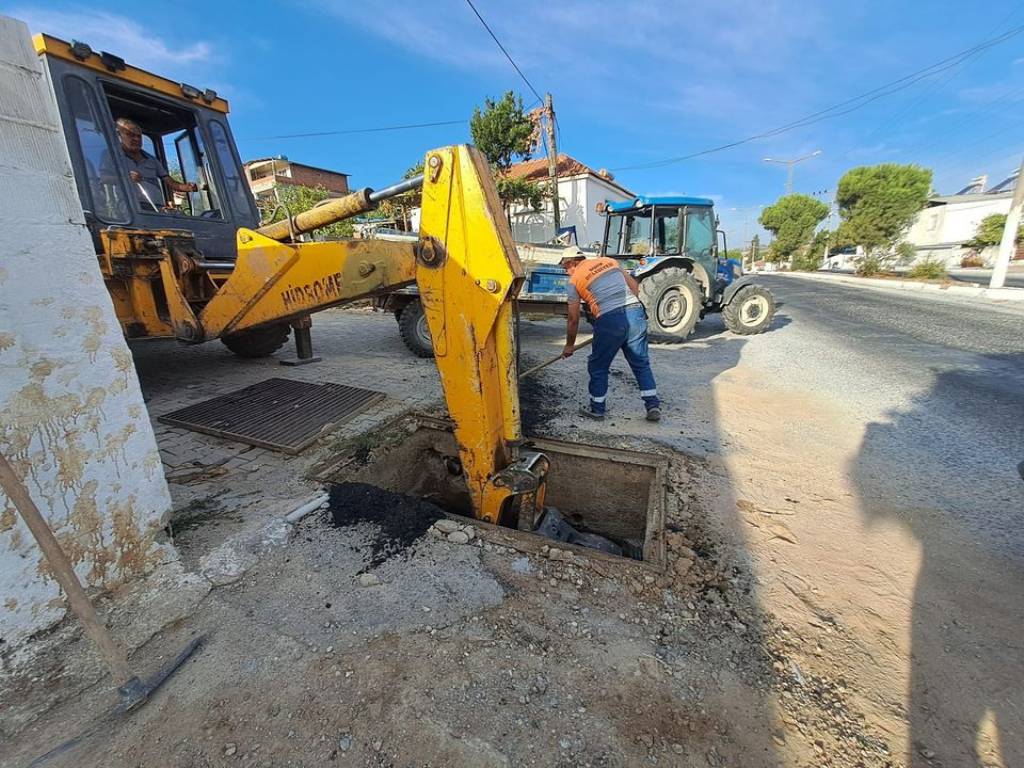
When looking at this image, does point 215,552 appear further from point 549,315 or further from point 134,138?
point 549,315

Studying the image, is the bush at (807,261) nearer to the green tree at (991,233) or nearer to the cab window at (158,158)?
the green tree at (991,233)

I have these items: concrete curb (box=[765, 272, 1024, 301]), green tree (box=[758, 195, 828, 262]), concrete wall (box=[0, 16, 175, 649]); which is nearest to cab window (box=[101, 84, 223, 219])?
concrete wall (box=[0, 16, 175, 649])

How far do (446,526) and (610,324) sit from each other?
8.06 ft

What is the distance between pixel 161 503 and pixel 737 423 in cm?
401

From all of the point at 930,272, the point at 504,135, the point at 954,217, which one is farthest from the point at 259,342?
the point at 954,217

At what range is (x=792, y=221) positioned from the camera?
127ft

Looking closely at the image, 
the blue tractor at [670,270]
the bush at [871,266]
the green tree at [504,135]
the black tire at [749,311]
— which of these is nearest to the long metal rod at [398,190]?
the blue tractor at [670,270]

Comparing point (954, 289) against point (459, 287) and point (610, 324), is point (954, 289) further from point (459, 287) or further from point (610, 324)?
point (459, 287)

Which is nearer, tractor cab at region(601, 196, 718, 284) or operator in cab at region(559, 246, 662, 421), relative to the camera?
operator in cab at region(559, 246, 662, 421)

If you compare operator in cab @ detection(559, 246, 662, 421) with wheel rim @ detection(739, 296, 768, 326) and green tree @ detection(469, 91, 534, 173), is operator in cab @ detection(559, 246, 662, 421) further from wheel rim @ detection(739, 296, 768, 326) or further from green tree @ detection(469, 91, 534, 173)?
green tree @ detection(469, 91, 534, 173)

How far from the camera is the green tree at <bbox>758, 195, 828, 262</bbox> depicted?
124ft

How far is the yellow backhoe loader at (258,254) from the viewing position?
216 centimetres

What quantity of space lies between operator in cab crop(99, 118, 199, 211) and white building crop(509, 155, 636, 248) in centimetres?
1616

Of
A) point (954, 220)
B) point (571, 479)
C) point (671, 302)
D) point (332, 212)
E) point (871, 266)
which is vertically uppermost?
point (954, 220)
